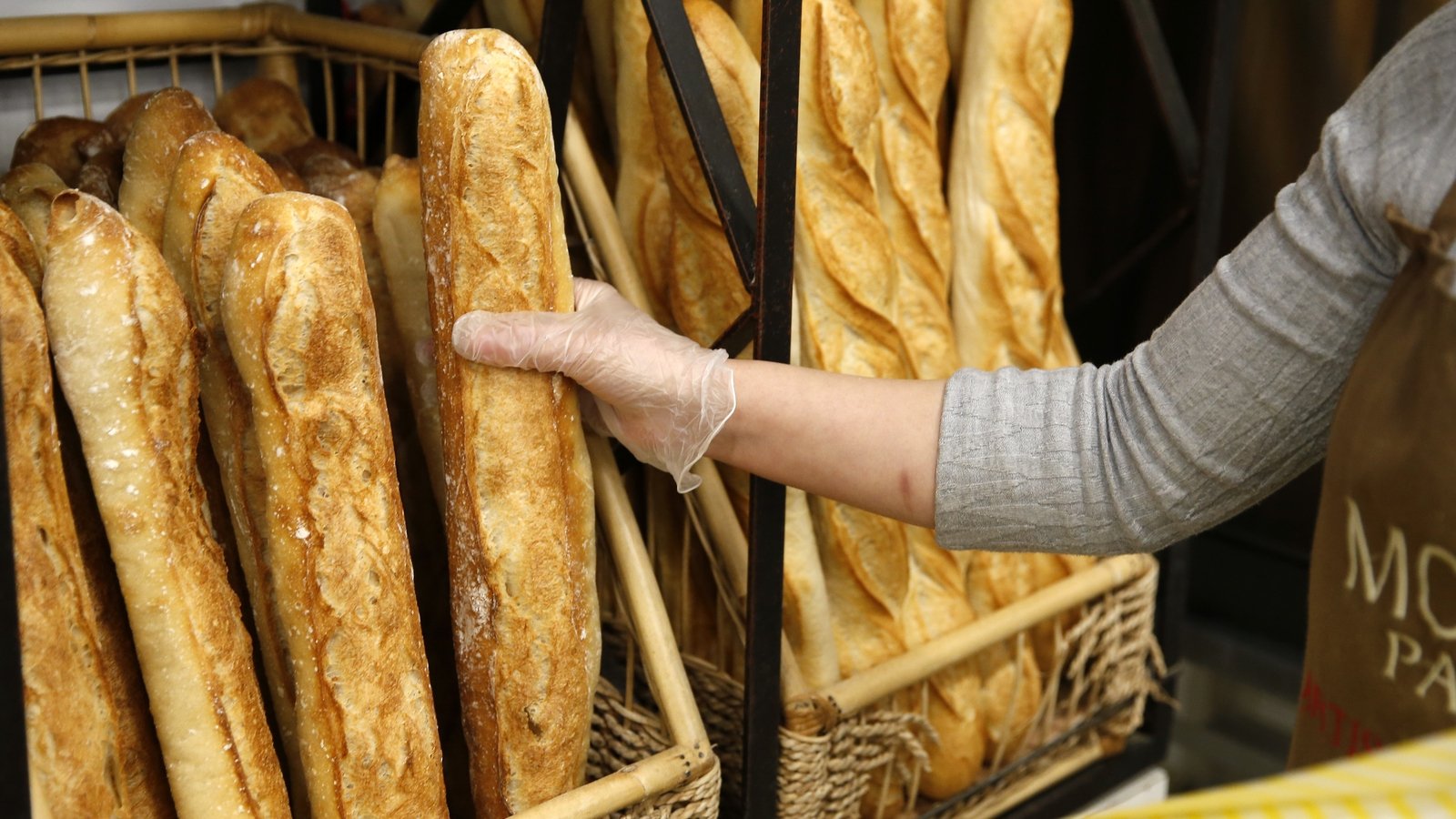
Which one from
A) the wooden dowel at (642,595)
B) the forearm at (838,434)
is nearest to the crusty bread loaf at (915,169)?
the forearm at (838,434)

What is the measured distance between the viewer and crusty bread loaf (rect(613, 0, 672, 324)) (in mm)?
1188

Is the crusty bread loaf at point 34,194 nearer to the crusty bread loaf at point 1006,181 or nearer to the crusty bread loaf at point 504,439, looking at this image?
the crusty bread loaf at point 504,439

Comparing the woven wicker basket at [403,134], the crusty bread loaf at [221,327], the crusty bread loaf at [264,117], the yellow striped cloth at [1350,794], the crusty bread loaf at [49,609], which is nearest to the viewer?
the yellow striped cloth at [1350,794]

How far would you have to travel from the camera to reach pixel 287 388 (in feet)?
2.75

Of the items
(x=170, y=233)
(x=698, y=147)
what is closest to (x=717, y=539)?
(x=698, y=147)

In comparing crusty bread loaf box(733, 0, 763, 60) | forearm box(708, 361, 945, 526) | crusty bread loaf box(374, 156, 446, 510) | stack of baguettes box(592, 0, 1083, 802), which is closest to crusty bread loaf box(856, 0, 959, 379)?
stack of baguettes box(592, 0, 1083, 802)

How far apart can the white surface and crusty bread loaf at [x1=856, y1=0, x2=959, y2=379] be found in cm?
61

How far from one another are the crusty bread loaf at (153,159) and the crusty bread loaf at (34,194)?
0.18 feet

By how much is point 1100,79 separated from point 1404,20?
16.6 inches

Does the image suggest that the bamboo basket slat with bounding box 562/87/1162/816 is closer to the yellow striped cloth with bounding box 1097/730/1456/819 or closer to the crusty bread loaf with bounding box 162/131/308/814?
the crusty bread loaf with bounding box 162/131/308/814

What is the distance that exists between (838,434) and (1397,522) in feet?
1.38

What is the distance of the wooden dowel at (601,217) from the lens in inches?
45.6

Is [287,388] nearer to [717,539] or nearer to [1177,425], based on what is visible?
[717,539]

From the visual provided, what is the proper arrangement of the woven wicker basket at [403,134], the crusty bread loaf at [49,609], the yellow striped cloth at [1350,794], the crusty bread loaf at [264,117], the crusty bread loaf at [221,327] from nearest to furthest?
the yellow striped cloth at [1350,794] → the crusty bread loaf at [49,609] → the crusty bread loaf at [221,327] → the woven wicker basket at [403,134] → the crusty bread loaf at [264,117]
